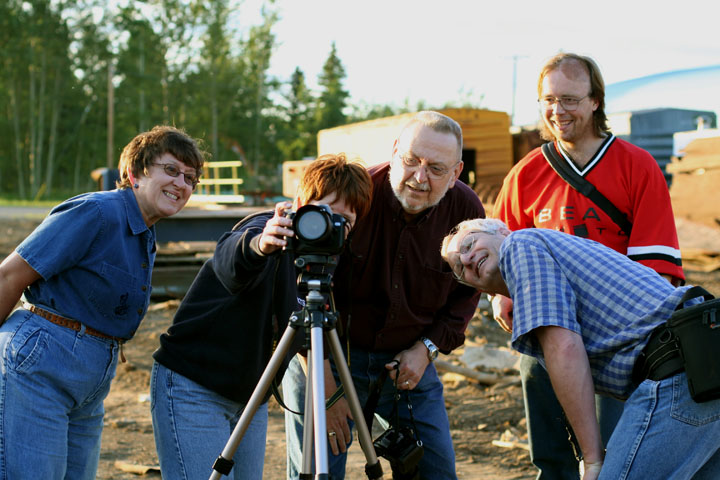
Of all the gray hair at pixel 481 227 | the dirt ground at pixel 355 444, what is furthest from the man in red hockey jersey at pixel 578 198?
the dirt ground at pixel 355 444

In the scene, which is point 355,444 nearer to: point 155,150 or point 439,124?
point 439,124

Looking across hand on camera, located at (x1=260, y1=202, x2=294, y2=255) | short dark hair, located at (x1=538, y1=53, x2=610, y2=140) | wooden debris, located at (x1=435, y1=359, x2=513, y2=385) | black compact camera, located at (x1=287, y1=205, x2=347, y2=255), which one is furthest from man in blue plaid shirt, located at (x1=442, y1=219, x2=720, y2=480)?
wooden debris, located at (x1=435, y1=359, x2=513, y2=385)

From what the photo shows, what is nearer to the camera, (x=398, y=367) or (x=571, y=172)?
(x=398, y=367)

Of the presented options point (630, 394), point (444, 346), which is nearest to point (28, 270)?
point (444, 346)

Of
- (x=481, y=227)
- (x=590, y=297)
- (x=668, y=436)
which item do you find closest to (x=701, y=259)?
(x=481, y=227)

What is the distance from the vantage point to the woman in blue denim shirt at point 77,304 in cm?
249

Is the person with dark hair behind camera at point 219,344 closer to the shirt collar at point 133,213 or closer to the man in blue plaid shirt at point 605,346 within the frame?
Result: the shirt collar at point 133,213

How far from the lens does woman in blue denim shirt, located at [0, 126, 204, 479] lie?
2.49 m

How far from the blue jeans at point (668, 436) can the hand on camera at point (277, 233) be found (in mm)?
1118

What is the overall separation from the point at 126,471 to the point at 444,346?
257 centimetres

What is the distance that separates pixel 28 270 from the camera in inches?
100

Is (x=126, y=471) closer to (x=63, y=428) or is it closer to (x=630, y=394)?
(x=63, y=428)

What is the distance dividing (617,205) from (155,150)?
1941 mm

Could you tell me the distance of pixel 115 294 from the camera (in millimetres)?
2707
